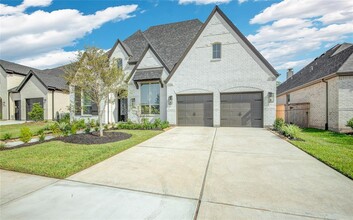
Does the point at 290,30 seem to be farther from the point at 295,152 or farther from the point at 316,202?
the point at 316,202

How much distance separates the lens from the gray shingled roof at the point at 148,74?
1376 cm

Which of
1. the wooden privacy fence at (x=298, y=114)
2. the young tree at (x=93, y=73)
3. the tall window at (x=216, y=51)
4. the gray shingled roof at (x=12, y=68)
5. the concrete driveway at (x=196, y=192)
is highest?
the gray shingled roof at (x=12, y=68)

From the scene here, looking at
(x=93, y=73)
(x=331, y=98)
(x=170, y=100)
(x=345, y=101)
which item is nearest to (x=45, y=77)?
(x=93, y=73)

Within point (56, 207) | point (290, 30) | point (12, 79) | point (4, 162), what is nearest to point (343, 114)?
point (290, 30)

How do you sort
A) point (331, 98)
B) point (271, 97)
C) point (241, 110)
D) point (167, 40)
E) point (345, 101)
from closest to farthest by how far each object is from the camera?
point (345, 101) → point (331, 98) → point (271, 97) → point (241, 110) → point (167, 40)

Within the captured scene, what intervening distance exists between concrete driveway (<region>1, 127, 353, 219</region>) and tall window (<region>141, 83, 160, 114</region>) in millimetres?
9415

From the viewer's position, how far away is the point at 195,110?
13.1m

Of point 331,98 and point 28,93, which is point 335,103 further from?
point 28,93

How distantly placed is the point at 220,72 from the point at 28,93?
23.1m

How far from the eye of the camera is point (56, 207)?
2.76m

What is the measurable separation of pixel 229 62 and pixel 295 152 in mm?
8181

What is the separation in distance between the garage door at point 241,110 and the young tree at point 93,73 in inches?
309

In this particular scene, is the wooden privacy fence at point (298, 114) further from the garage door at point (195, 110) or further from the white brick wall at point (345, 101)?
the garage door at point (195, 110)

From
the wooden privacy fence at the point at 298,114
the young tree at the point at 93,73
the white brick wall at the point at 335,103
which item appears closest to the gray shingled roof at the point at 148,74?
the young tree at the point at 93,73
